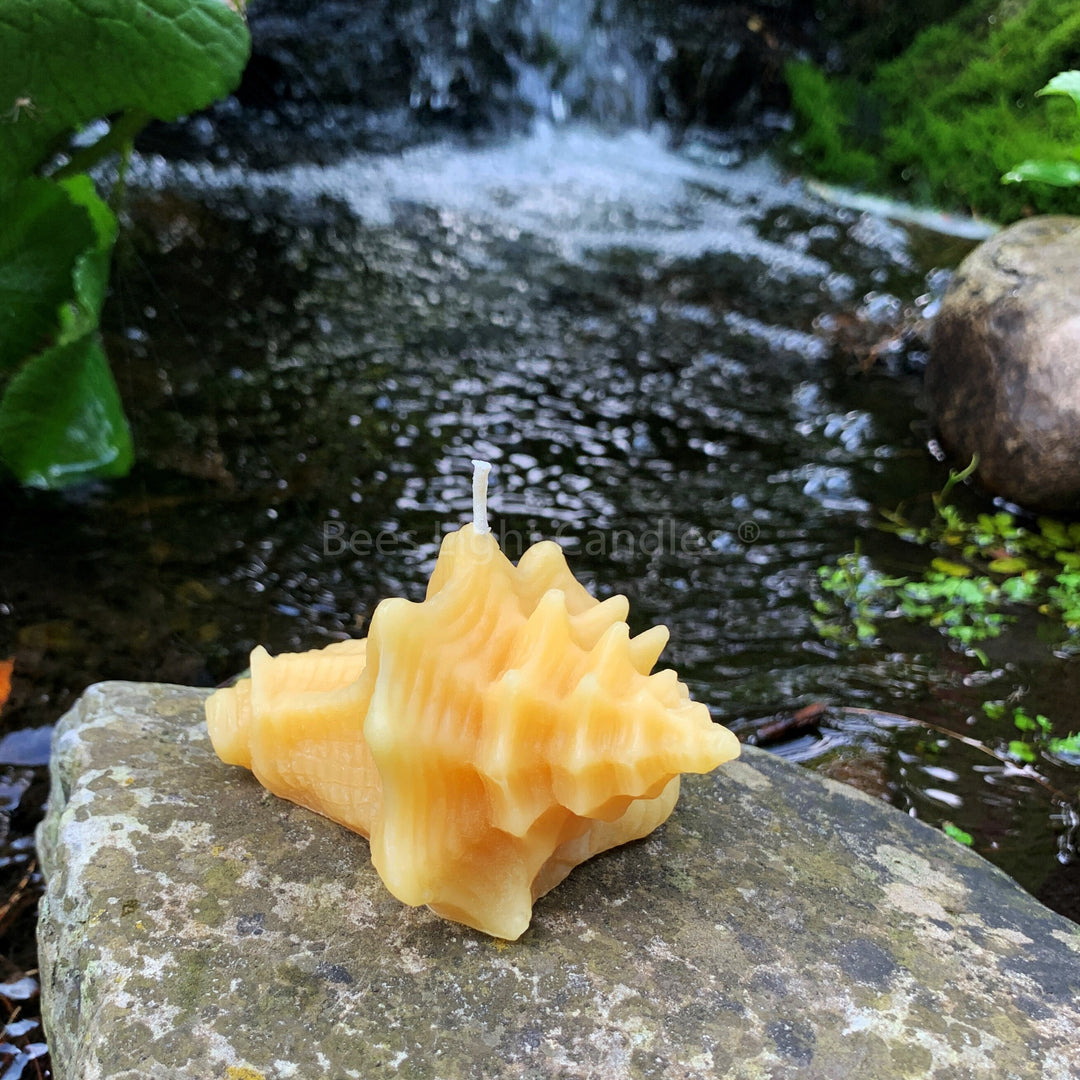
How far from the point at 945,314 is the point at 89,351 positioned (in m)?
3.90

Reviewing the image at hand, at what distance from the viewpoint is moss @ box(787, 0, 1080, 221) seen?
253 inches

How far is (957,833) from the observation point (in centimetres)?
262

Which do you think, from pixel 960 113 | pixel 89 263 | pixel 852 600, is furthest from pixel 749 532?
pixel 960 113

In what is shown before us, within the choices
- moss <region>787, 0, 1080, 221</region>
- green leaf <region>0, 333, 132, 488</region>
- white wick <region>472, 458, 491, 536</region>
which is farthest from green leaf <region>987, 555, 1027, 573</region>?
green leaf <region>0, 333, 132, 488</region>

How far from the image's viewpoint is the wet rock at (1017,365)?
4.06m

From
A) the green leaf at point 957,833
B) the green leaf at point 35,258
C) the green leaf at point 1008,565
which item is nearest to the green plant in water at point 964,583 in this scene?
the green leaf at point 1008,565

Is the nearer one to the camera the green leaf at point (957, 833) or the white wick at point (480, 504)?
the white wick at point (480, 504)

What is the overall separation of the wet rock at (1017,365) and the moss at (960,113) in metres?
1.60

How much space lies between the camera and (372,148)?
800 centimetres

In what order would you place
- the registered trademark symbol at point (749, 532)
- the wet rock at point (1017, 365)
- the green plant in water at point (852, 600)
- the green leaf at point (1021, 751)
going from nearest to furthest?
the green leaf at point (1021, 751)
the green plant in water at point (852, 600)
the registered trademark symbol at point (749, 532)
the wet rock at point (1017, 365)

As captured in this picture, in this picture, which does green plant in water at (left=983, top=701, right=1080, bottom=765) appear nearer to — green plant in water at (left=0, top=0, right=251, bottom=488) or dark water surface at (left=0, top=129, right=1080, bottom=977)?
dark water surface at (left=0, top=129, right=1080, bottom=977)

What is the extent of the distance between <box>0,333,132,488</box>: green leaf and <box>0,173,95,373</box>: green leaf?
0.32 ft

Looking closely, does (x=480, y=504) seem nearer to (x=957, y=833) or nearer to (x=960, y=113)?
(x=957, y=833)

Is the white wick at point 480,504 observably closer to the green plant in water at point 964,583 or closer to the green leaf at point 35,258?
the green plant in water at point 964,583
